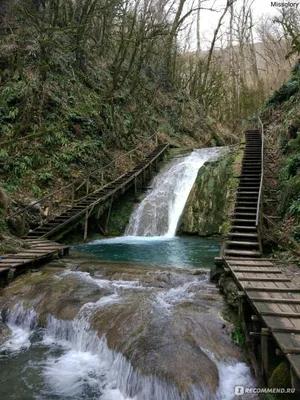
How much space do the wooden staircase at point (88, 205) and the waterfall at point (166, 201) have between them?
117 centimetres

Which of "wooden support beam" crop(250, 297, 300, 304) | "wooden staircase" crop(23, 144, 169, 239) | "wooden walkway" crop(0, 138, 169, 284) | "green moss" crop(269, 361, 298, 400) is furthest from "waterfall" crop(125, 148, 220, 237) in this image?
"green moss" crop(269, 361, 298, 400)

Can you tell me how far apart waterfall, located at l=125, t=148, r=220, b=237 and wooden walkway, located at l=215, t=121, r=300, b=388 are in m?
4.63

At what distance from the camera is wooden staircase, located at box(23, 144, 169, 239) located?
11.1m

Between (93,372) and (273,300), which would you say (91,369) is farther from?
(273,300)

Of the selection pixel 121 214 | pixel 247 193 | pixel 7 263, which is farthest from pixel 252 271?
pixel 121 214

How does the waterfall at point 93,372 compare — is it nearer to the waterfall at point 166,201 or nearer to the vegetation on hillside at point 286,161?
the vegetation on hillside at point 286,161

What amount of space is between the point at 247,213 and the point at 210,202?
389cm

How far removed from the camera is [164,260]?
9.28m

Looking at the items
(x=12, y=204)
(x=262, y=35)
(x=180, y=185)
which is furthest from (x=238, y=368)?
(x=262, y=35)

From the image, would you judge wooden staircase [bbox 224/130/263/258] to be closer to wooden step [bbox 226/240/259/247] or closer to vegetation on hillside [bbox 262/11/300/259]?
wooden step [bbox 226/240/259/247]

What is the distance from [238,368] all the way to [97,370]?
2.03m

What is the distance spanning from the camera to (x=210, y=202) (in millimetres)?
13336

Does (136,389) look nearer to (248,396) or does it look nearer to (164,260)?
(248,396)

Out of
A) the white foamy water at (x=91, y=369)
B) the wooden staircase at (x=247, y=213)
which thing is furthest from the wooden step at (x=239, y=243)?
the white foamy water at (x=91, y=369)
